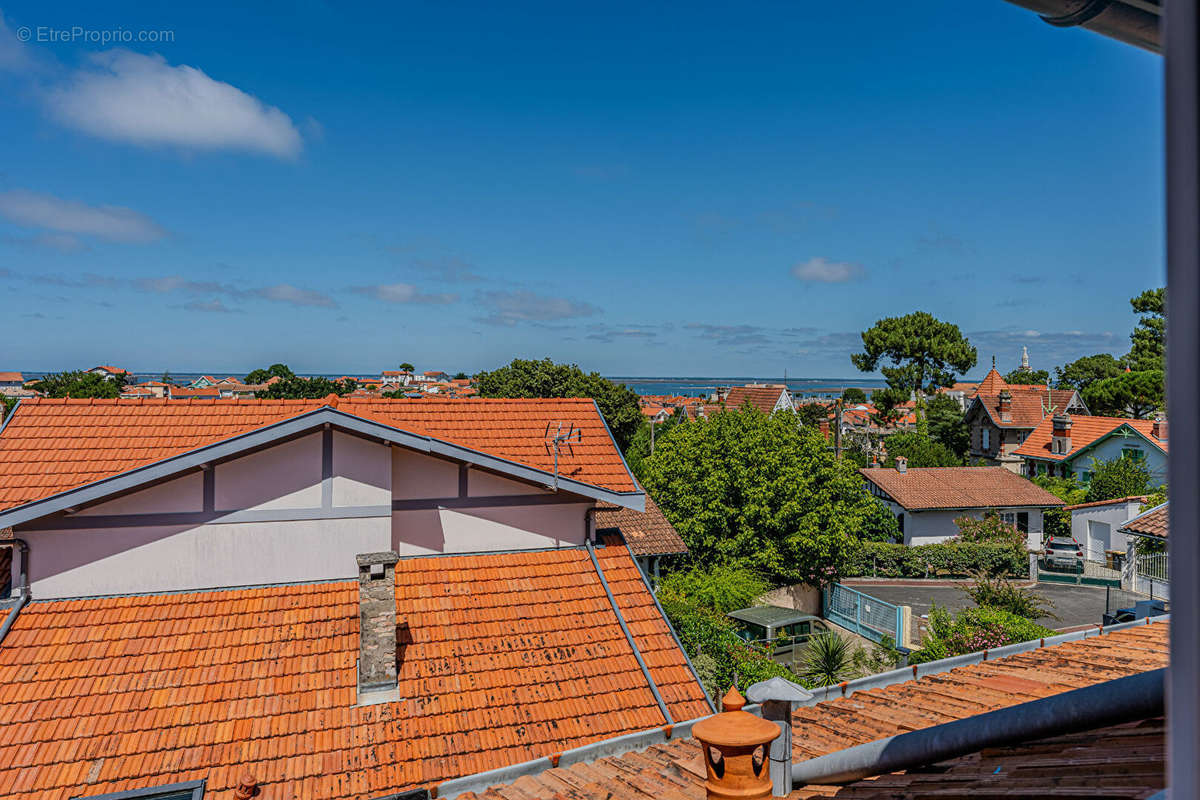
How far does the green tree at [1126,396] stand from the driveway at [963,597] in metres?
24.8

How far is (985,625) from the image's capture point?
1602cm

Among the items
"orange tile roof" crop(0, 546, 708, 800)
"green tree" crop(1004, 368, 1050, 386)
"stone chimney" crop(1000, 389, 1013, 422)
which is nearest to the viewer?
"orange tile roof" crop(0, 546, 708, 800)

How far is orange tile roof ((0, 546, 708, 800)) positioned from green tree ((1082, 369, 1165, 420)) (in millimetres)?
48653

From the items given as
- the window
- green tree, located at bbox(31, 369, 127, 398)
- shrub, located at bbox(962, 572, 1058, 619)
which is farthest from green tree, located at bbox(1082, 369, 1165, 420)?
green tree, located at bbox(31, 369, 127, 398)

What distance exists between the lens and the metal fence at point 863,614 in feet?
69.3

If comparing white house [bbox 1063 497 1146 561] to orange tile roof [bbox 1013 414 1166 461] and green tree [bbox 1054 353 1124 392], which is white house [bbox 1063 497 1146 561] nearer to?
→ orange tile roof [bbox 1013 414 1166 461]

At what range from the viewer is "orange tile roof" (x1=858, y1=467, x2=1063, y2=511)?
3312 centimetres

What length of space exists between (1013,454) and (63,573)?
48319mm

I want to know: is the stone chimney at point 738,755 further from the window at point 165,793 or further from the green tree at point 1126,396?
the green tree at point 1126,396

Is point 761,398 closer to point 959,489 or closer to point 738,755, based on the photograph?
point 959,489

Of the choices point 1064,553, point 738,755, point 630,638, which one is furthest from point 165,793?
point 1064,553

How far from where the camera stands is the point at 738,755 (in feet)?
11.9

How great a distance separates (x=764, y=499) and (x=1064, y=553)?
15.6 m

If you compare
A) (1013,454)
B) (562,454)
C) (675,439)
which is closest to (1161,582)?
(675,439)
